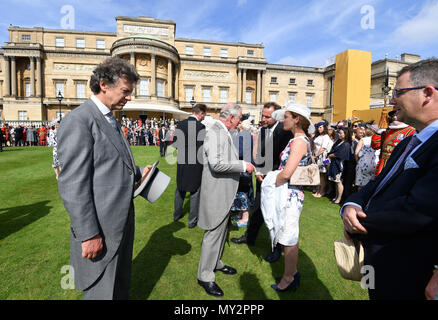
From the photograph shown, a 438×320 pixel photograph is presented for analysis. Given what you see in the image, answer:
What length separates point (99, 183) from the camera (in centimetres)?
165

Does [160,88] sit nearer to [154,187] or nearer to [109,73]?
[109,73]

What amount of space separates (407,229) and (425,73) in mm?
845

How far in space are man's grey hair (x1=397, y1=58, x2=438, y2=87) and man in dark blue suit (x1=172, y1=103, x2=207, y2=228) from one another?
3367 mm

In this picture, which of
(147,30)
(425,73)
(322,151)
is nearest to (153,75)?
(147,30)

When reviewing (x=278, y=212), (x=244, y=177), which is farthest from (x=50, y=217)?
(x=278, y=212)

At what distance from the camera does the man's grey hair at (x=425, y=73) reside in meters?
1.22

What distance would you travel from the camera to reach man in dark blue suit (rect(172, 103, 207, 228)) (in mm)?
4426

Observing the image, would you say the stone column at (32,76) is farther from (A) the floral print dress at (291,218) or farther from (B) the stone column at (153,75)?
(A) the floral print dress at (291,218)

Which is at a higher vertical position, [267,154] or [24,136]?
[24,136]

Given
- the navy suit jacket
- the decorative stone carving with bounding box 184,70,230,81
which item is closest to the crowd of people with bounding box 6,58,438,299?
the navy suit jacket

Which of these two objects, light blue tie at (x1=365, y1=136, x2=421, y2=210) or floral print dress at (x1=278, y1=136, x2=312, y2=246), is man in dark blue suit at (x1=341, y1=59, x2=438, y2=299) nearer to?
light blue tie at (x1=365, y1=136, x2=421, y2=210)

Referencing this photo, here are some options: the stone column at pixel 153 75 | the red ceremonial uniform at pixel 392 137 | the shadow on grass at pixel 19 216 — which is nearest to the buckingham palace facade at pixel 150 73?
the stone column at pixel 153 75
